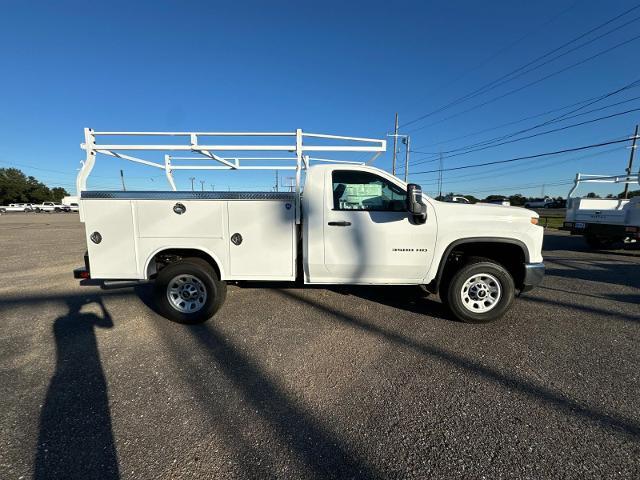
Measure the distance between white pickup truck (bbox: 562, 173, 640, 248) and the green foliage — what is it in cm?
11011

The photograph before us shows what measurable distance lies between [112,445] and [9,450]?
0.65 m

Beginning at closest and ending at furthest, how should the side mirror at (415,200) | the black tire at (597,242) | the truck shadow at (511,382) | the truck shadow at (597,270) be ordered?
1. the truck shadow at (511,382)
2. the side mirror at (415,200)
3. the truck shadow at (597,270)
4. the black tire at (597,242)

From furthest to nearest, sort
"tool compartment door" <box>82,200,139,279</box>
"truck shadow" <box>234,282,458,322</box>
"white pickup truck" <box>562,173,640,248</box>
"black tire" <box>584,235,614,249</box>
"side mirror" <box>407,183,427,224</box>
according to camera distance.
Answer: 1. "black tire" <box>584,235,614,249</box>
2. "white pickup truck" <box>562,173,640,248</box>
3. "truck shadow" <box>234,282,458,322</box>
4. "tool compartment door" <box>82,200,139,279</box>
5. "side mirror" <box>407,183,427,224</box>

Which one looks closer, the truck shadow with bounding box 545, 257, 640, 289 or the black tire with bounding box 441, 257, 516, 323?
the black tire with bounding box 441, 257, 516, 323

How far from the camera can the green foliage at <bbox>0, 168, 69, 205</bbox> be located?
75.4 meters

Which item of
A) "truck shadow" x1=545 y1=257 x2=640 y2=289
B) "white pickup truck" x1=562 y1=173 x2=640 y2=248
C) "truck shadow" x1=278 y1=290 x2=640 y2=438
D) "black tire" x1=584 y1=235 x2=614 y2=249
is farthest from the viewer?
"black tire" x1=584 y1=235 x2=614 y2=249

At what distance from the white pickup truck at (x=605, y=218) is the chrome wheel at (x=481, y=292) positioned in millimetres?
8107

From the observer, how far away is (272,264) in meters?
3.96

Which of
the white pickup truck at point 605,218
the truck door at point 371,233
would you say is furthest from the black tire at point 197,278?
the white pickup truck at point 605,218

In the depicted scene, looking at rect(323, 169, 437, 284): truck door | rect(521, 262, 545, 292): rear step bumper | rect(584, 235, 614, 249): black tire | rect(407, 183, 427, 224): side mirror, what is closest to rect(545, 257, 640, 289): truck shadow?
rect(584, 235, 614, 249): black tire

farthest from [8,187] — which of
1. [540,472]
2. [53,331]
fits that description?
[540,472]

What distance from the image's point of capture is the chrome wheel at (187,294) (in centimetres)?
393

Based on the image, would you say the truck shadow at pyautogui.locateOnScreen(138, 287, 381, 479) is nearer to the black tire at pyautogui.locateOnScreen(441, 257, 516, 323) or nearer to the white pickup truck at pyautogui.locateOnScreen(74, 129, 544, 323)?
the white pickup truck at pyautogui.locateOnScreen(74, 129, 544, 323)

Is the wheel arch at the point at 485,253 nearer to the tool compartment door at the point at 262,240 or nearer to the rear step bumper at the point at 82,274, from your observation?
the tool compartment door at the point at 262,240
